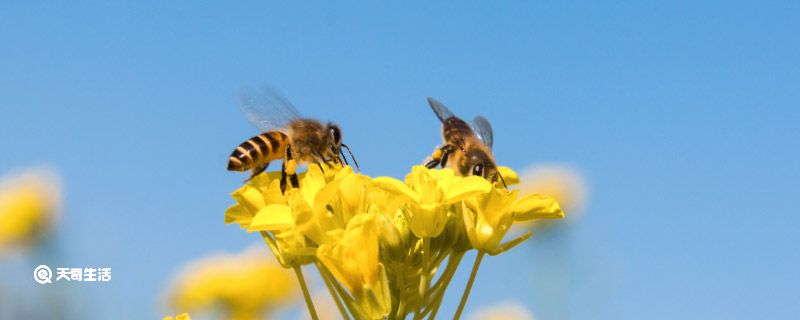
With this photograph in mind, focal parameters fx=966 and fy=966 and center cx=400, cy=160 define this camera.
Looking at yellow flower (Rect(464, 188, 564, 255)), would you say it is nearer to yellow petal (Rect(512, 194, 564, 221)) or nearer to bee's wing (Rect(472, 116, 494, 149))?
yellow petal (Rect(512, 194, 564, 221))

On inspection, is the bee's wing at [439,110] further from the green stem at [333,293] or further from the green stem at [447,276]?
the green stem at [333,293]

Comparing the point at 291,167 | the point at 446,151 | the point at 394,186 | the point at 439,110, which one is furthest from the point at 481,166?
the point at 394,186

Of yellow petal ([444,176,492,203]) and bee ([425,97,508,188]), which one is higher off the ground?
bee ([425,97,508,188])

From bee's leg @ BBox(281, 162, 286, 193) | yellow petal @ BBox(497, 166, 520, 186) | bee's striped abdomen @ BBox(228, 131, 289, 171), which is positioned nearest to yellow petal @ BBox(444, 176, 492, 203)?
bee's leg @ BBox(281, 162, 286, 193)

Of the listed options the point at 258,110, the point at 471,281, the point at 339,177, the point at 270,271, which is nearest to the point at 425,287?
the point at 471,281

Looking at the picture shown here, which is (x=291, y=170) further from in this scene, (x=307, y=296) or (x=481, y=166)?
(x=481, y=166)

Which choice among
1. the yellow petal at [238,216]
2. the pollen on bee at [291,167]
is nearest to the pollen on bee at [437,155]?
the pollen on bee at [291,167]

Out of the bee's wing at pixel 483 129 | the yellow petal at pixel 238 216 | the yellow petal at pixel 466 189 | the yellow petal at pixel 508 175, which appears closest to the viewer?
the yellow petal at pixel 466 189
